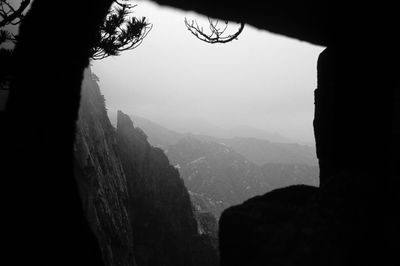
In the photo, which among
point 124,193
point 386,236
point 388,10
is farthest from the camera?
point 124,193

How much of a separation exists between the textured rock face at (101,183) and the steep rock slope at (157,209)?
14328 mm

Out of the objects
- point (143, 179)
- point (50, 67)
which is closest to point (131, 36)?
point (50, 67)

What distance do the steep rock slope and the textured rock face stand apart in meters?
14.3

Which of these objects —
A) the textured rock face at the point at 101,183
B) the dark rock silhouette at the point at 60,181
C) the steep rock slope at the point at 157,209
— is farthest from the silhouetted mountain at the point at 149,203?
the dark rock silhouette at the point at 60,181

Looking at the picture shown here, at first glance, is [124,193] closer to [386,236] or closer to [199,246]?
[199,246]

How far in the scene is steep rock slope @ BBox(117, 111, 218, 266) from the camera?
51.1 meters

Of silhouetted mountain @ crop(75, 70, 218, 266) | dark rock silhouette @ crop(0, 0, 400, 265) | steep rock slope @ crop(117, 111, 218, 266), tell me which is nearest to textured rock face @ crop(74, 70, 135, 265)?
silhouetted mountain @ crop(75, 70, 218, 266)

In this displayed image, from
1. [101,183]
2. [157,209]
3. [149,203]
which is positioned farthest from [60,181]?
[157,209]

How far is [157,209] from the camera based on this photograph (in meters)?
53.2

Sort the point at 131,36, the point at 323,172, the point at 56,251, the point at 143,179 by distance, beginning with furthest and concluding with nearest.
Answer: the point at 143,179 → the point at 131,36 → the point at 323,172 → the point at 56,251

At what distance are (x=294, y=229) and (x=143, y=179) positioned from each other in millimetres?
51586

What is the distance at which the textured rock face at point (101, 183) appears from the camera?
71.4 feet

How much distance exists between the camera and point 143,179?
5266 centimetres

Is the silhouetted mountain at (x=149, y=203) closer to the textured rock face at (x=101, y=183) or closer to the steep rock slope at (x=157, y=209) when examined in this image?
the steep rock slope at (x=157, y=209)
